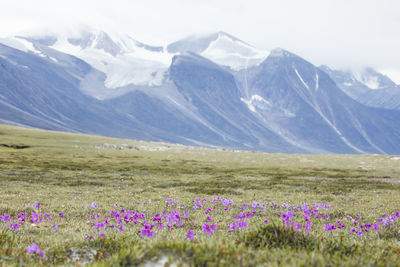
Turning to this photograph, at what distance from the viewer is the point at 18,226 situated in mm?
9148

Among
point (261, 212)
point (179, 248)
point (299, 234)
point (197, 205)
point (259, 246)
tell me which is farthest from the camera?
point (197, 205)

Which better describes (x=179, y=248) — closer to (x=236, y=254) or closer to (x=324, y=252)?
(x=236, y=254)

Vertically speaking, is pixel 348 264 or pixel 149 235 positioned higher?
pixel 348 264

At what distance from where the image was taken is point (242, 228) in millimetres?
9508

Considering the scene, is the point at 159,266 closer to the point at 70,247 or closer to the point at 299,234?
the point at 70,247

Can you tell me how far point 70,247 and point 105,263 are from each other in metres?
1.86

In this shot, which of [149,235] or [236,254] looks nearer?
[236,254]

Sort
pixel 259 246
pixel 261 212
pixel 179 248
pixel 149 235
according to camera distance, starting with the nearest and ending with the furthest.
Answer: pixel 179 248, pixel 259 246, pixel 149 235, pixel 261 212

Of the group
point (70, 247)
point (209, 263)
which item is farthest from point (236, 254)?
point (70, 247)

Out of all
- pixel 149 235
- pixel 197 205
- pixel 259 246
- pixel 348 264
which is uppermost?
pixel 348 264

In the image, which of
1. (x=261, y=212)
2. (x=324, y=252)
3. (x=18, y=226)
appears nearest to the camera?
(x=324, y=252)

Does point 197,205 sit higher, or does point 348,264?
point 348,264

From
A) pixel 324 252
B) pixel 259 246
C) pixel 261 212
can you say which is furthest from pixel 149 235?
pixel 261 212

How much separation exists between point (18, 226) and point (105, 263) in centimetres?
610
